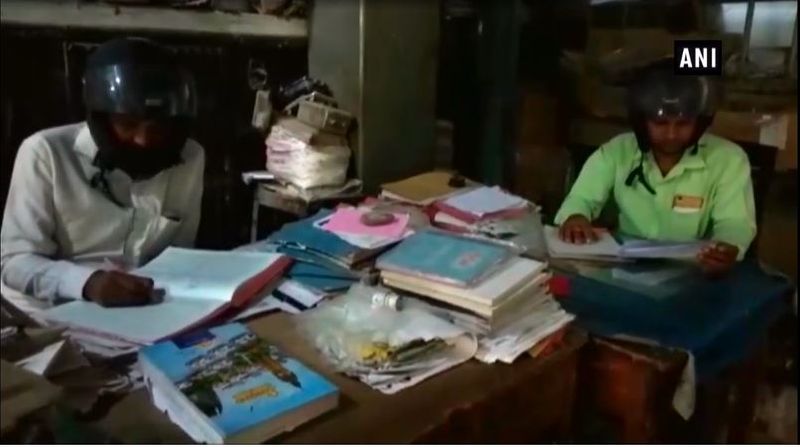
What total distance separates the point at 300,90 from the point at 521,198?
0.66 m

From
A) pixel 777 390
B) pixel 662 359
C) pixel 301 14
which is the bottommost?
pixel 777 390

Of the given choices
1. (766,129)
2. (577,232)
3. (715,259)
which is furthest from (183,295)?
(766,129)

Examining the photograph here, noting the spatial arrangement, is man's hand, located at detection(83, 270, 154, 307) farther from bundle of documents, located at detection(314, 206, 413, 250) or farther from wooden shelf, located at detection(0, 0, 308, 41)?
wooden shelf, located at detection(0, 0, 308, 41)

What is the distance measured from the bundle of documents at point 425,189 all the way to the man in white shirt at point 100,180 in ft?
1.59

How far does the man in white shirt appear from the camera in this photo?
1.18m

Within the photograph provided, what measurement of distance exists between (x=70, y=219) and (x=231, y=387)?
0.60 m

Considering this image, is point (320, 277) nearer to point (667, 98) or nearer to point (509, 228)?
point (509, 228)

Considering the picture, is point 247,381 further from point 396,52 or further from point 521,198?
point 396,52

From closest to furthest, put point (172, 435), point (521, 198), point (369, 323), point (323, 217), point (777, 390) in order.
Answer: point (172, 435) → point (369, 323) → point (323, 217) → point (521, 198) → point (777, 390)

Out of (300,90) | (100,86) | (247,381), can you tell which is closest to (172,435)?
(247,381)

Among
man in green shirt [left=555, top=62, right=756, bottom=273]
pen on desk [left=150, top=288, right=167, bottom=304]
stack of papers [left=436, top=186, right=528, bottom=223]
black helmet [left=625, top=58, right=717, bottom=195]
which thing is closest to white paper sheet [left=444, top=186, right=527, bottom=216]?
stack of papers [left=436, top=186, right=528, bottom=223]

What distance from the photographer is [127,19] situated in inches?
56.4

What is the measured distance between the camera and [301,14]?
192 cm

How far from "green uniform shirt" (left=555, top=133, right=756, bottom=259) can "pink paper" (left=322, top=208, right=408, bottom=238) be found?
393 millimetres
